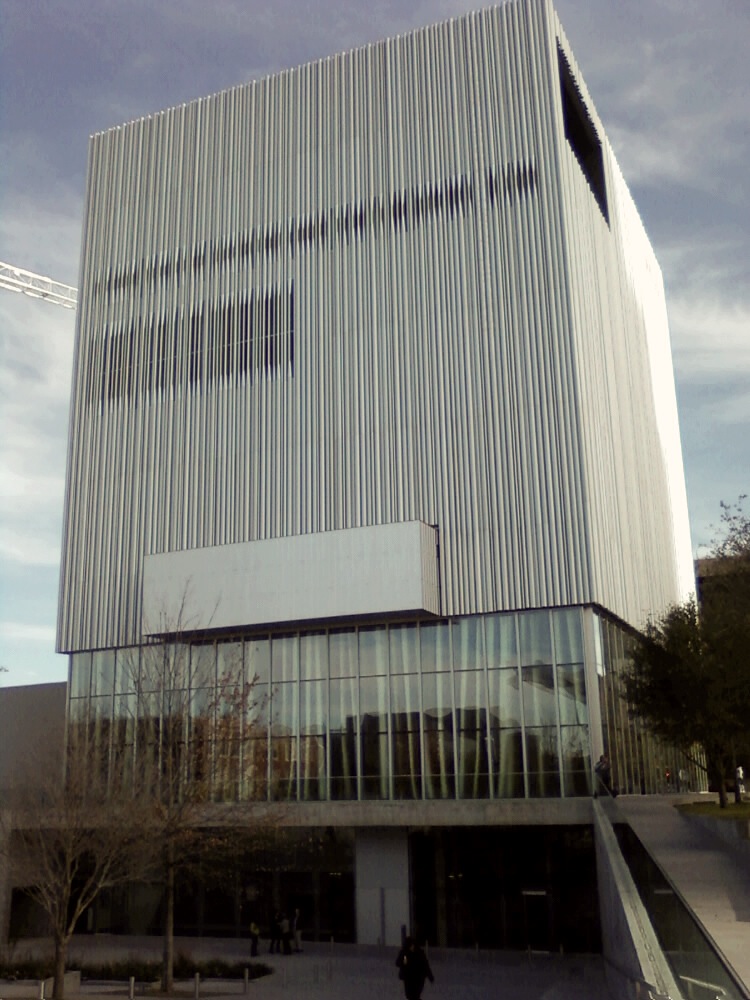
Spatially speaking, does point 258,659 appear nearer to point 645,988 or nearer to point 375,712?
point 375,712

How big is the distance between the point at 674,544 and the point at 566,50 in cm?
2681

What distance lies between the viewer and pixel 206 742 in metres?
35.9

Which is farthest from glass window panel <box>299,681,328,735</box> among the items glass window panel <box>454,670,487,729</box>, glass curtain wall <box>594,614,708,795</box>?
glass curtain wall <box>594,614,708,795</box>

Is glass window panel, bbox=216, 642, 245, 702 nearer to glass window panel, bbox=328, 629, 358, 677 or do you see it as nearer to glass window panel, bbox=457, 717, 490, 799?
glass window panel, bbox=328, 629, 358, 677

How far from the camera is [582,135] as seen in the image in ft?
165

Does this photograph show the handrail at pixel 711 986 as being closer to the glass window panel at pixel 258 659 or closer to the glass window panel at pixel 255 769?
the glass window panel at pixel 255 769

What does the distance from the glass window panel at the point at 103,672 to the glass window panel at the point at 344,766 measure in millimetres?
10695

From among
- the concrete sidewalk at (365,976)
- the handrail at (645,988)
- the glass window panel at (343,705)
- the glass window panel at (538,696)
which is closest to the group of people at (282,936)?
the concrete sidewalk at (365,976)

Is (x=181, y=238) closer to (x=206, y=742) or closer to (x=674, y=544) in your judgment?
(x=206, y=742)

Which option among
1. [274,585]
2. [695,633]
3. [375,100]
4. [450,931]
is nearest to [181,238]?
[375,100]

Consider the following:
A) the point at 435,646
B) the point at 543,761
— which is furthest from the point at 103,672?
the point at 543,761

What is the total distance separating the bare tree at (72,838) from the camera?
27250mm

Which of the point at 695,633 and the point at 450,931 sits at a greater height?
the point at 695,633

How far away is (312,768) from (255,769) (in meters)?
2.54
